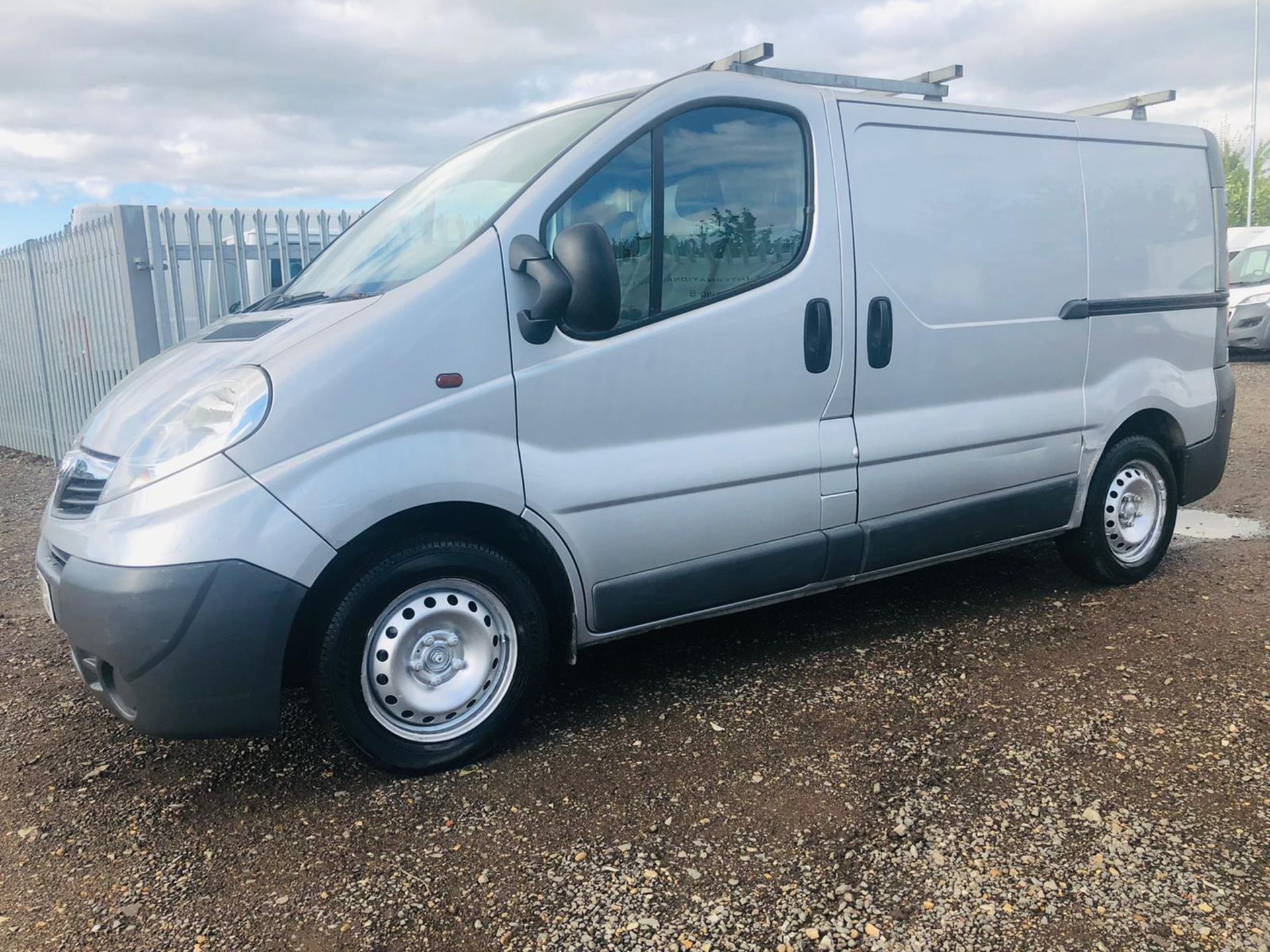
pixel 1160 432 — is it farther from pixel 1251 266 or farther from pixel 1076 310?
pixel 1251 266

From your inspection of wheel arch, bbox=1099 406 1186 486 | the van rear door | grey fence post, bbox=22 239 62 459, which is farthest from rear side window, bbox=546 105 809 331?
grey fence post, bbox=22 239 62 459

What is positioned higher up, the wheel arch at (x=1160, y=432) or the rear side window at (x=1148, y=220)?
the rear side window at (x=1148, y=220)

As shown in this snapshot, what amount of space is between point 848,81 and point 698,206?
3.69 ft

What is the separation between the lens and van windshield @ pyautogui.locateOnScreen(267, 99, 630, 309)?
3.30 meters

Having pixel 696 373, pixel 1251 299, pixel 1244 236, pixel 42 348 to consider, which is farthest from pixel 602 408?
pixel 1244 236

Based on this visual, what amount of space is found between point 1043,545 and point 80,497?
5076 millimetres

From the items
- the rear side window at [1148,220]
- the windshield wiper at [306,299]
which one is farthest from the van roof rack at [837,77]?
the windshield wiper at [306,299]

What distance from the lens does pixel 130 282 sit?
8.13 m

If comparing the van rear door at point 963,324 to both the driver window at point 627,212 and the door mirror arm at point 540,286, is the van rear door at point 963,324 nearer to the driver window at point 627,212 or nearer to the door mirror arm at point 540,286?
the driver window at point 627,212

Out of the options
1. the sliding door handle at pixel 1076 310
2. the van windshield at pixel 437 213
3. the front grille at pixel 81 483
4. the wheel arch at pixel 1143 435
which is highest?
the van windshield at pixel 437 213

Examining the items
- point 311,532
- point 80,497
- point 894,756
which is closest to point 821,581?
point 894,756

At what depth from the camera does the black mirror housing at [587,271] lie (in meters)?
3.03

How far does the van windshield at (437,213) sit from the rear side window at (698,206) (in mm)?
204

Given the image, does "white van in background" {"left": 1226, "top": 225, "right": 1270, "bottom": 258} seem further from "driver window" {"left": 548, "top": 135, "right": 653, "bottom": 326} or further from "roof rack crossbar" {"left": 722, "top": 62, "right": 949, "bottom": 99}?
"driver window" {"left": 548, "top": 135, "right": 653, "bottom": 326}
